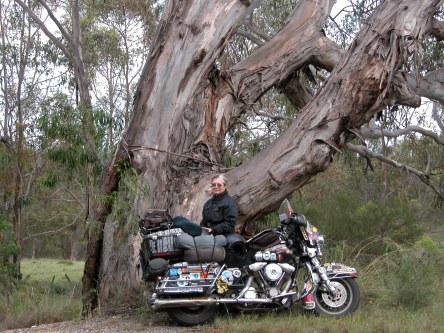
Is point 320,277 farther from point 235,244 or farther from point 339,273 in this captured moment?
point 235,244

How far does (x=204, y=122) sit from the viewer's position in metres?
10.8

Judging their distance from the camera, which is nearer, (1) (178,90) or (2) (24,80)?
(1) (178,90)

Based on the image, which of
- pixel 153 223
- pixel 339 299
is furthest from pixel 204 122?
pixel 339 299

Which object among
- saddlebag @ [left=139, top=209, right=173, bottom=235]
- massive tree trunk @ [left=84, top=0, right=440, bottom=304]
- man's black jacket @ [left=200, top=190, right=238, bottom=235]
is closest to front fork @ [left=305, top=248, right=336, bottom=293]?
man's black jacket @ [left=200, top=190, right=238, bottom=235]

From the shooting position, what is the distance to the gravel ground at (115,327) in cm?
734

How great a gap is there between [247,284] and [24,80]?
20181 millimetres

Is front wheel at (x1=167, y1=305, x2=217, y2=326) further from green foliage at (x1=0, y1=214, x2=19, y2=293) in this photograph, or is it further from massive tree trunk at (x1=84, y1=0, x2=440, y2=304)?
green foliage at (x1=0, y1=214, x2=19, y2=293)

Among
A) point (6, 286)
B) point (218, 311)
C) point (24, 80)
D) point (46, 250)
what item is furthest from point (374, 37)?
point (46, 250)

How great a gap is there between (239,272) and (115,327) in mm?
1464

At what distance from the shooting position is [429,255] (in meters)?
10.4

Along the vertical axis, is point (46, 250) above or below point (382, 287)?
above

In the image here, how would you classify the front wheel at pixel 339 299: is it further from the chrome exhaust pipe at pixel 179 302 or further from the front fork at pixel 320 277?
the chrome exhaust pipe at pixel 179 302

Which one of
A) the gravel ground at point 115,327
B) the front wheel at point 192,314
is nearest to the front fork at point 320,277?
the front wheel at point 192,314

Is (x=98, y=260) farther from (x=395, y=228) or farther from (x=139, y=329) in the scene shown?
(x=395, y=228)
